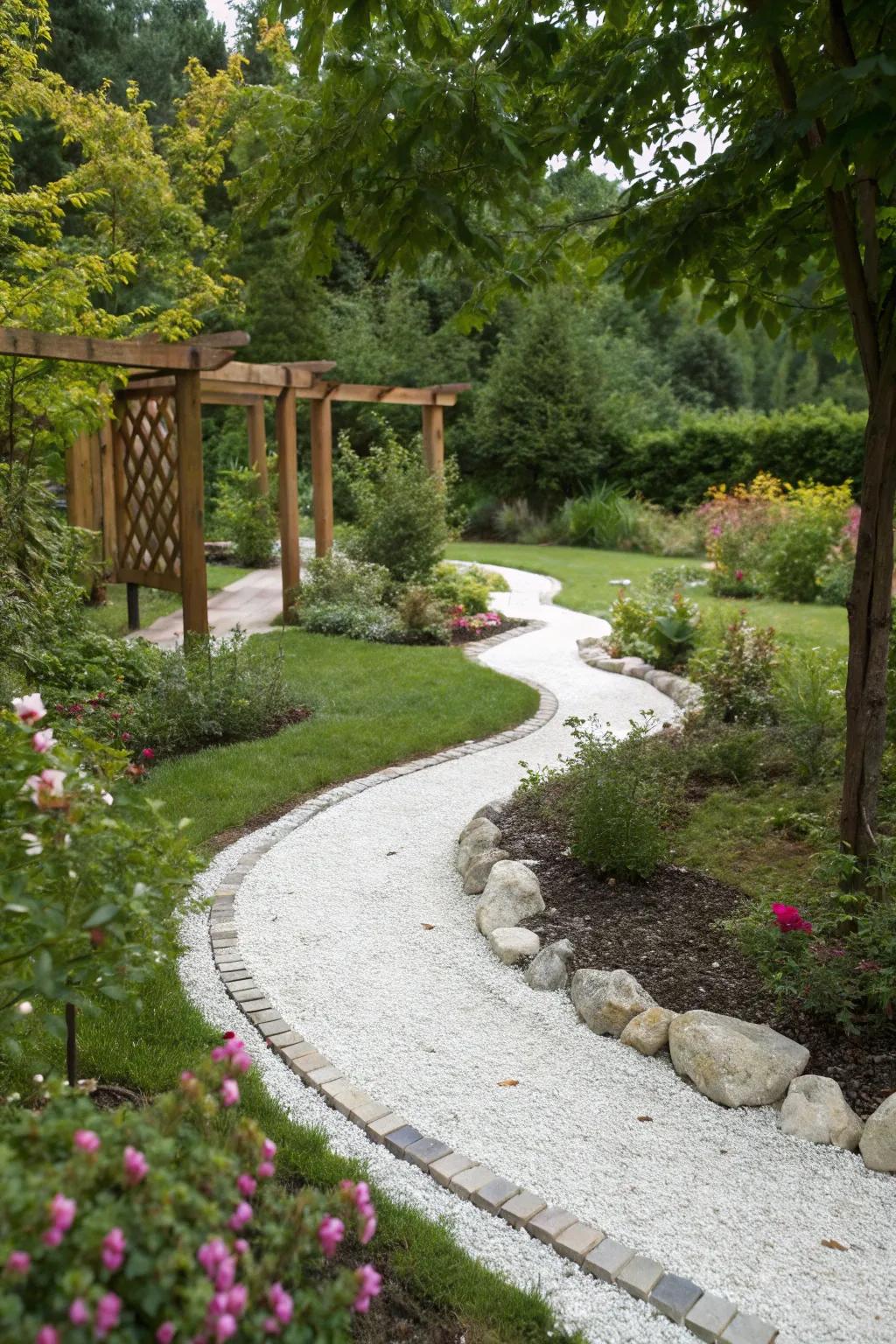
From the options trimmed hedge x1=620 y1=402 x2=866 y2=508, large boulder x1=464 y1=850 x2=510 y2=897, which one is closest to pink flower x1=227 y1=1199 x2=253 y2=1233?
large boulder x1=464 y1=850 x2=510 y2=897

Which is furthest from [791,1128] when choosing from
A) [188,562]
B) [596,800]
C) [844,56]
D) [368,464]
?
[368,464]

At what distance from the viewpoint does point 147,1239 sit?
1.37m

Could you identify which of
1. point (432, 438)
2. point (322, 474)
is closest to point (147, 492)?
point (322, 474)

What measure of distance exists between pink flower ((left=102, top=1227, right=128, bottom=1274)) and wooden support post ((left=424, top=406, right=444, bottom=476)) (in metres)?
12.2

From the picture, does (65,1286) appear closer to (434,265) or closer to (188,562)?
(434,265)

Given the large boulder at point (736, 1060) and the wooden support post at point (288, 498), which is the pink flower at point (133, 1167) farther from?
the wooden support post at point (288, 498)

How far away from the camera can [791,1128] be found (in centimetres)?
289

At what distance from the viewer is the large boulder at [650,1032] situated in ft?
10.8

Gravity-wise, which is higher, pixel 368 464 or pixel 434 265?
pixel 434 265

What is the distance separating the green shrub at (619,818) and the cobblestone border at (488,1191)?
1483 mm

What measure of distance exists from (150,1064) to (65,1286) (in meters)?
1.83

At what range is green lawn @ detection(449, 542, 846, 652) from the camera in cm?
1009

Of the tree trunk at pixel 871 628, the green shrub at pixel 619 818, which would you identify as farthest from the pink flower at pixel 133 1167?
the green shrub at pixel 619 818

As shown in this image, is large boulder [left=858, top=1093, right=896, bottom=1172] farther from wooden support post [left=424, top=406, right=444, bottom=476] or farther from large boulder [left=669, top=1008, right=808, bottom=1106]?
wooden support post [left=424, top=406, right=444, bottom=476]
